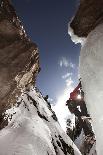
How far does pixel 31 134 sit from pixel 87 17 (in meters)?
7.68

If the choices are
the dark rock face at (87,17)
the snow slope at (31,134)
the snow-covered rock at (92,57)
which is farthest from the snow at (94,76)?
the snow slope at (31,134)

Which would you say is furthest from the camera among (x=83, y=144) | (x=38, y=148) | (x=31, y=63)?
(x=83, y=144)

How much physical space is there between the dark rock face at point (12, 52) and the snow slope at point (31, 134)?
8.74 feet

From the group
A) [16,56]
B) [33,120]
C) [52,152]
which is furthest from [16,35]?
[33,120]

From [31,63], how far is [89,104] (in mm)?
4104

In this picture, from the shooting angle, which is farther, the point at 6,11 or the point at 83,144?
the point at 83,144

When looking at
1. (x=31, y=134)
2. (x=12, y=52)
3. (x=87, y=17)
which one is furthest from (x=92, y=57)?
(x=31, y=134)

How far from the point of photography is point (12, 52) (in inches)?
316

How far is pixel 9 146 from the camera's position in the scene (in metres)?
10.5

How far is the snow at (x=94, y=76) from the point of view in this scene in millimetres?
4703

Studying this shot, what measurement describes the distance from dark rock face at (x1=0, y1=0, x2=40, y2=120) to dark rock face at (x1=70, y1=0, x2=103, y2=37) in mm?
2671

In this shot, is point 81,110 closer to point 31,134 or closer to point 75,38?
point 31,134

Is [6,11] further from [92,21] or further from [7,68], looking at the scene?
[92,21]

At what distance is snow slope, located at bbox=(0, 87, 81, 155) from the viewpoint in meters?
10.7
